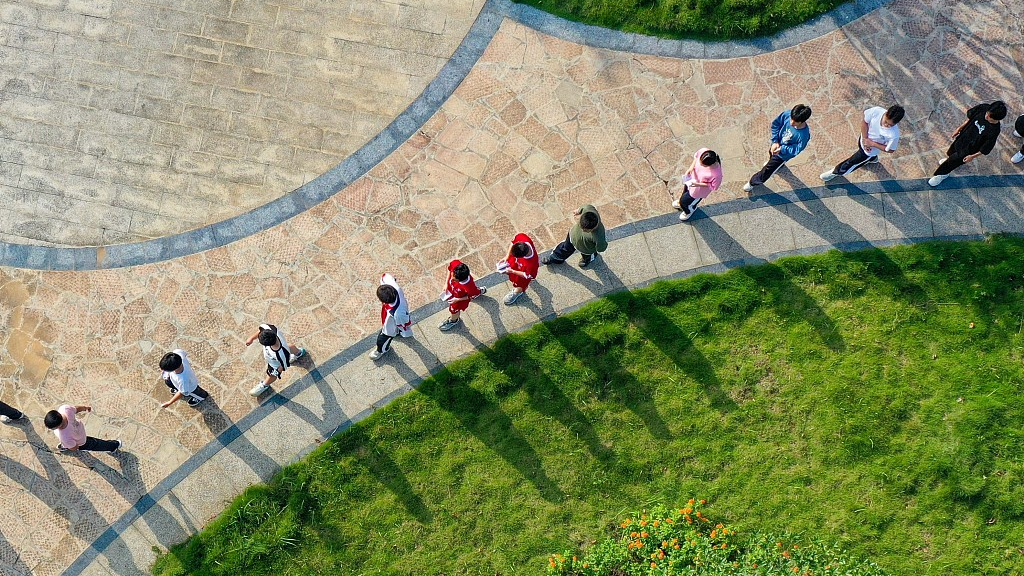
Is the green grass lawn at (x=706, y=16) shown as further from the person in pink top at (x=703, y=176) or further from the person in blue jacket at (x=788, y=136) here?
the person in pink top at (x=703, y=176)

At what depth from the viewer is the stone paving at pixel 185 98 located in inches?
377

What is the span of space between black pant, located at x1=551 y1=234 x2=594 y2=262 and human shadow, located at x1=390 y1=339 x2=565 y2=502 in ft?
5.27

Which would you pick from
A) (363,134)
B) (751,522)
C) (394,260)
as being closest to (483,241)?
(394,260)

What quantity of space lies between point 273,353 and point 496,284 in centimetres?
309

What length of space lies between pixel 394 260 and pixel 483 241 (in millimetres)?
1307

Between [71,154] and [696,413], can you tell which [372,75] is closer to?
[71,154]

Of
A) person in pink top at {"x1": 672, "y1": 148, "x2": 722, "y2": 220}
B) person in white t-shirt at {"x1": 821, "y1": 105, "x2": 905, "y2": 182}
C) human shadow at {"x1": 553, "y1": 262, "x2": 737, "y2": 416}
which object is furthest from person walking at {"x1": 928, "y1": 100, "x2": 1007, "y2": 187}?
human shadow at {"x1": 553, "y1": 262, "x2": 737, "y2": 416}

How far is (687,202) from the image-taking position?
348 inches

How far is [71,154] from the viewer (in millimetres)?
9703

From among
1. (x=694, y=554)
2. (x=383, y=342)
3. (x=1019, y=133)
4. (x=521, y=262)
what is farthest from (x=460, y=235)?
(x=1019, y=133)

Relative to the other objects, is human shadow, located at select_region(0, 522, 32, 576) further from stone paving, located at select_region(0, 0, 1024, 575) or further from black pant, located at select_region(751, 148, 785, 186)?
black pant, located at select_region(751, 148, 785, 186)

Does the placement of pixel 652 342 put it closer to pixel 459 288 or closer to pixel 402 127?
pixel 459 288

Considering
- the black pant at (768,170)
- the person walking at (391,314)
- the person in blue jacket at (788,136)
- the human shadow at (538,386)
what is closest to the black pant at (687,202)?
the black pant at (768,170)

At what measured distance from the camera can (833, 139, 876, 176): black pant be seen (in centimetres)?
856
